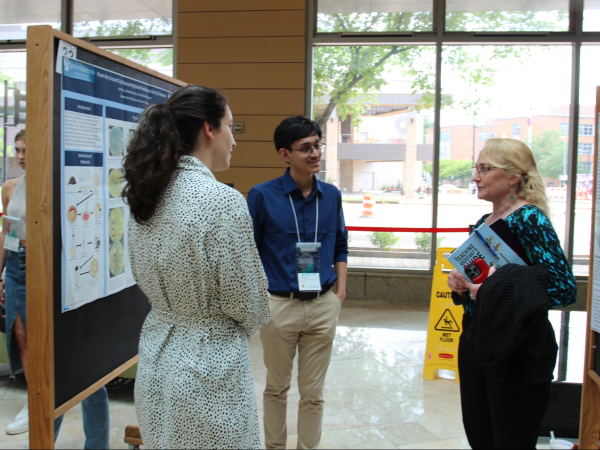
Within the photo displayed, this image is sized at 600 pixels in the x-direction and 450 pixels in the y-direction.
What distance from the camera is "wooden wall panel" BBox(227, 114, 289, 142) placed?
19.4ft

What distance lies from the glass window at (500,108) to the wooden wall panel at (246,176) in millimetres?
2075

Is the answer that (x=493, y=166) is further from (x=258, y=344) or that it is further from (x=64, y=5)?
(x=64, y=5)

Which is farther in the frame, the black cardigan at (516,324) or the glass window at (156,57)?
the glass window at (156,57)

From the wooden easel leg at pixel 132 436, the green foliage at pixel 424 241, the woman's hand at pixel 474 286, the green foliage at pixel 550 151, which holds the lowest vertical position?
the wooden easel leg at pixel 132 436

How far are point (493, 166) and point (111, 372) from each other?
162 centimetres

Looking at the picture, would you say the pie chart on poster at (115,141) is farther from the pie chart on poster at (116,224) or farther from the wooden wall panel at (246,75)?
the wooden wall panel at (246,75)

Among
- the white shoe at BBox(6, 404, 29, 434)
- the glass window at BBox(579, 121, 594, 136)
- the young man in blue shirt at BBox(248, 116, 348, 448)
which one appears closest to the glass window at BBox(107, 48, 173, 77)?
the young man in blue shirt at BBox(248, 116, 348, 448)

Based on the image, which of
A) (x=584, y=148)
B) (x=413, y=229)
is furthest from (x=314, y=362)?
(x=584, y=148)

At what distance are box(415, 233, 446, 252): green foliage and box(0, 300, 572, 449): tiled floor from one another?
170 cm

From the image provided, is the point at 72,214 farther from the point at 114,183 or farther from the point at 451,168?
the point at 451,168

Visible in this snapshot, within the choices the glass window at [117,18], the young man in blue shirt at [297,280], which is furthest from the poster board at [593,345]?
the glass window at [117,18]

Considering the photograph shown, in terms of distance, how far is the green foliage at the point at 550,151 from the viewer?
234 inches

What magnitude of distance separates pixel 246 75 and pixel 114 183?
14.3ft

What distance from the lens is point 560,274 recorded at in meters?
1.69
